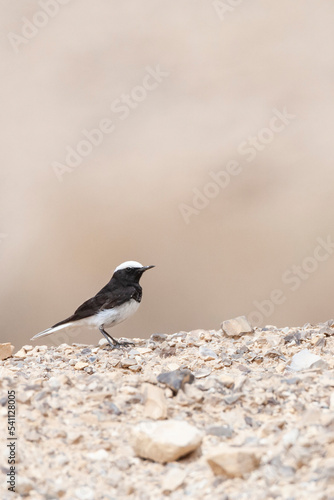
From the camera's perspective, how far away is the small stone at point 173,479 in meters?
2.80

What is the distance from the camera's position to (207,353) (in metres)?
5.58

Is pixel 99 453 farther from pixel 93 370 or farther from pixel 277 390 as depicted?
pixel 93 370

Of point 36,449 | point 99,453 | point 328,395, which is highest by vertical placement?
point 36,449

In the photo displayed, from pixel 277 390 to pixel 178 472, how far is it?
3.70 ft

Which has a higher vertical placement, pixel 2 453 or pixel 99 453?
pixel 2 453

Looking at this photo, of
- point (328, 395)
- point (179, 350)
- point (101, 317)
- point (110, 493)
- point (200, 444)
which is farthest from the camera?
point (101, 317)

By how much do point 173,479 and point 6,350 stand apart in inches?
149

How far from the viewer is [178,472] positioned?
289cm

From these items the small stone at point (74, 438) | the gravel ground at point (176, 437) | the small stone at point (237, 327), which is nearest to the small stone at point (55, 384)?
the gravel ground at point (176, 437)

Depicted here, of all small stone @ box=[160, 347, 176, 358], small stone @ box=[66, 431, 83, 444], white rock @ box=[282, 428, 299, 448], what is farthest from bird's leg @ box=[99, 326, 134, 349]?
white rock @ box=[282, 428, 299, 448]

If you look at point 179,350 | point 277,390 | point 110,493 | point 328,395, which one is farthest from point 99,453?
point 179,350

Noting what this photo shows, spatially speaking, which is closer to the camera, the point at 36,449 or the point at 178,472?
the point at 178,472

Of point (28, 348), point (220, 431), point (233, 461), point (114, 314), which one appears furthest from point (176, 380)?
point (28, 348)

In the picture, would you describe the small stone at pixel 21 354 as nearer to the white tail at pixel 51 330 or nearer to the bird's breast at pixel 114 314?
the white tail at pixel 51 330
